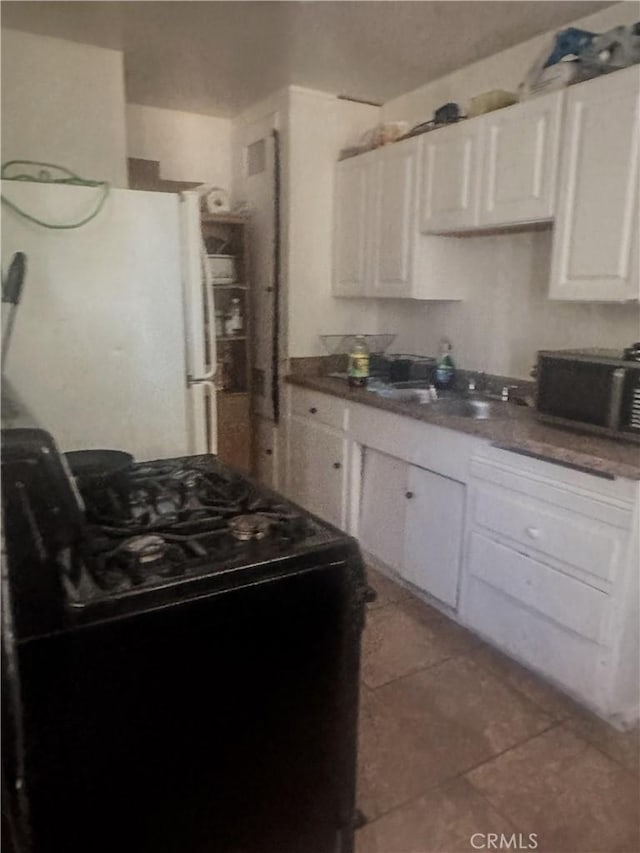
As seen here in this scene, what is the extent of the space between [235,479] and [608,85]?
171 centimetres

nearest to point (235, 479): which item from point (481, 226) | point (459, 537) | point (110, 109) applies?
point (459, 537)

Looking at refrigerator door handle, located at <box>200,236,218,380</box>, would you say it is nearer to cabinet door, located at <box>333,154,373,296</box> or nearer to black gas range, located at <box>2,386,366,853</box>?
black gas range, located at <box>2,386,366,853</box>

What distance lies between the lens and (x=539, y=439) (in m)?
2.00

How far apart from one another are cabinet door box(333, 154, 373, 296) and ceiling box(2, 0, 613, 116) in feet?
1.32

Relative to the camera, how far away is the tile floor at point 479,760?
5.06ft

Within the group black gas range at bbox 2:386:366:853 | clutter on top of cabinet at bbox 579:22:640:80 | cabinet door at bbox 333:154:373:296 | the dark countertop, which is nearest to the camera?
black gas range at bbox 2:386:366:853

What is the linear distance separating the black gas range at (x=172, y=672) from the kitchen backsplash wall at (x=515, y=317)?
1688 mm

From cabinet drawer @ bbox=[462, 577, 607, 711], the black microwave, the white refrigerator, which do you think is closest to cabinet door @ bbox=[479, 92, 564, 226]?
the black microwave

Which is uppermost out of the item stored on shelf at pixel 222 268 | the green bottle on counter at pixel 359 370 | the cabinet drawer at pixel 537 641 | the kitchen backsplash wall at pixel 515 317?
the item stored on shelf at pixel 222 268

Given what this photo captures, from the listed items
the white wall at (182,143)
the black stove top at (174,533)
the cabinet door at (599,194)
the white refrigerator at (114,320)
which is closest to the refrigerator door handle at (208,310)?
the white refrigerator at (114,320)

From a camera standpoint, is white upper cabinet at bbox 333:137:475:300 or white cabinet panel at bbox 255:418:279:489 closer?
white upper cabinet at bbox 333:137:475:300

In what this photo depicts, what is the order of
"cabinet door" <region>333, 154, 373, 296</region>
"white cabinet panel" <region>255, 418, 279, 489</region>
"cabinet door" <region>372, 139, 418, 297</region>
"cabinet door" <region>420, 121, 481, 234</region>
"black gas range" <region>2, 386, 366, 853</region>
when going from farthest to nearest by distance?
"white cabinet panel" <region>255, 418, 279, 489</region>
"cabinet door" <region>333, 154, 373, 296</region>
"cabinet door" <region>372, 139, 418, 297</region>
"cabinet door" <region>420, 121, 481, 234</region>
"black gas range" <region>2, 386, 366, 853</region>

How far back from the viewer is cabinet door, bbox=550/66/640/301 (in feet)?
6.38

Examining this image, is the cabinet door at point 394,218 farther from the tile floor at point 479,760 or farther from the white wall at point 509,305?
the tile floor at point 479,760
